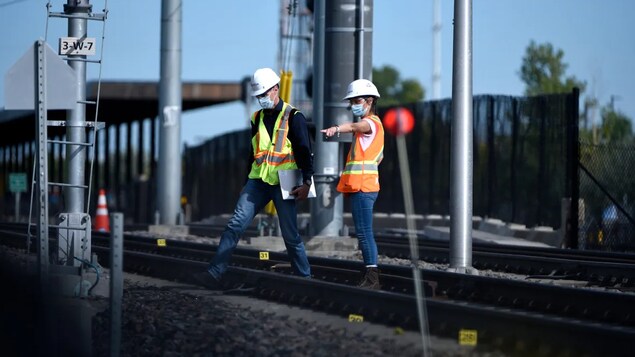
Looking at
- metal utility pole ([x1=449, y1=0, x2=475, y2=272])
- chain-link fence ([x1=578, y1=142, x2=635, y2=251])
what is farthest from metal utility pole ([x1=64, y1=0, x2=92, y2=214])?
chain-link fence ([x1=578, y1=142, x2=635, y2=251])

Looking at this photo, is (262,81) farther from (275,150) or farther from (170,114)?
(170,114)

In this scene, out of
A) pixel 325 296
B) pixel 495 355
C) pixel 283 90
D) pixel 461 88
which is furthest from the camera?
pixel 283 90

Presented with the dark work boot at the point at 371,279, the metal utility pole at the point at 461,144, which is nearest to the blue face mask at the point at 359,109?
the dark work boot at the point at 371,279

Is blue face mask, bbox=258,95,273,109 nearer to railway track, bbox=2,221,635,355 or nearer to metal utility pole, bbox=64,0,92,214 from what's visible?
railway track, bbox=2,221,635,355

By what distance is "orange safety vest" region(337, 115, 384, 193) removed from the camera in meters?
11.9

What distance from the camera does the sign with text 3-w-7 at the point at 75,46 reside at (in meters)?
13.0

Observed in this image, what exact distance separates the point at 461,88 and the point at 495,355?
6.53 metres

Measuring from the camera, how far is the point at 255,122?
485 inches

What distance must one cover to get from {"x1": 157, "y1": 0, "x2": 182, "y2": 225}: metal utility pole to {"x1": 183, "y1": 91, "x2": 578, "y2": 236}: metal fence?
5.19 metres

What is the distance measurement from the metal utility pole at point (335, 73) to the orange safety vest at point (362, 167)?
6.79 meters

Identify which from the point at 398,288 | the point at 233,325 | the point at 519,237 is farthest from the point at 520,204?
the point at 233,325

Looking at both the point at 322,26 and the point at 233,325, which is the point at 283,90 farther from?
A: the point at 233,325

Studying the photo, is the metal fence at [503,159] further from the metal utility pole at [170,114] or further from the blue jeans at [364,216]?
the blue jeans at [364,216]

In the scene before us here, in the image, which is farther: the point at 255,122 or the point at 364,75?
the point at 364,75
